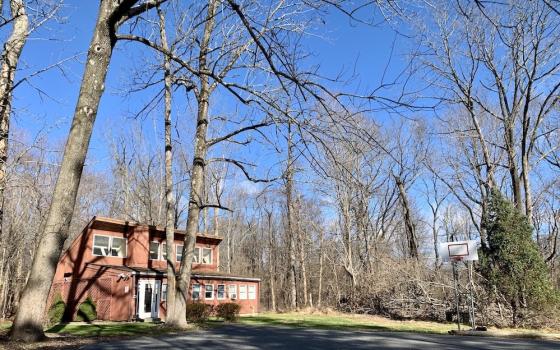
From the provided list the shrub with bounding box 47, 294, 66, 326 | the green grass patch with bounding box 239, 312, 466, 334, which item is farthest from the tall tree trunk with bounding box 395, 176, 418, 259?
the shrub with bounding box 47, 294, 66, 326

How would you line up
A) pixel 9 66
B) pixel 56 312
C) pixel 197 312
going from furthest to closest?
pixel 197 312, pixel 56 312, pixel 9 66

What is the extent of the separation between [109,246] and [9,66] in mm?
18133

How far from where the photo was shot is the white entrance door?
23.7 m

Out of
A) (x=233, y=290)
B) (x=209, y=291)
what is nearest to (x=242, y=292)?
(x=233, y=290)

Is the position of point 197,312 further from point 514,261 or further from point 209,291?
point 514,261

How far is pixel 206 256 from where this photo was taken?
101 ft

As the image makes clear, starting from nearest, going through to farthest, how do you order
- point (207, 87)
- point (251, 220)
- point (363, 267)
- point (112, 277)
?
point (207, 87), point (112, 277), point (363, 267), point (251, 220)

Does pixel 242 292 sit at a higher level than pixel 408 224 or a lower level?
lower

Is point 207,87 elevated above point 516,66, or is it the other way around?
point 516,66

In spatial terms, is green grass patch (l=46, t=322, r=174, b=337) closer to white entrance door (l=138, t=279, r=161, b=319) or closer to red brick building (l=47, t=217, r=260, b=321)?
red brick building (l=47, t=217, r=260, b=321)

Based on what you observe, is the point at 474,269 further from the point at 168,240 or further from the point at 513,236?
the point at 168,240

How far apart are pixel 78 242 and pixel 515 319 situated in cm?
2187

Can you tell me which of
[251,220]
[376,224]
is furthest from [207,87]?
[251,220]

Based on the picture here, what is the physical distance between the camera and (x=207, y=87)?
55.4 feet
